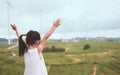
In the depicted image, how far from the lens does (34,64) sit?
5.26 m

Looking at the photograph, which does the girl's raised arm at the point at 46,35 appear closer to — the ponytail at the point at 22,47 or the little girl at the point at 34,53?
the little girl at the point at 34,53

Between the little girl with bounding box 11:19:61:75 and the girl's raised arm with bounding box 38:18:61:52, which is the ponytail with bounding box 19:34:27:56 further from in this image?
the girl's raised arm with bounding box 38:18:61:52

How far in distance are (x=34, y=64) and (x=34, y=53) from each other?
150 millimetres

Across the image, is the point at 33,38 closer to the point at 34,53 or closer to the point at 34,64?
the point at 34,53

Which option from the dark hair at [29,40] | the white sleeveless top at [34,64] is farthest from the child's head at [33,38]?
the white sleeveless top at [34,64]

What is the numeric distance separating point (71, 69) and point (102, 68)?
390 cm

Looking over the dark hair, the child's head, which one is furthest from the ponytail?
the child's head

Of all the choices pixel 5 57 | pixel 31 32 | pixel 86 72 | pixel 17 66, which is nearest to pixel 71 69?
pixel 86 72

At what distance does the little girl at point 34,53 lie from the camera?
5238 millimetres

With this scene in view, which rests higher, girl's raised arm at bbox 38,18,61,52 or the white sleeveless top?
girl's raised arm at bbox 38,18,61,52

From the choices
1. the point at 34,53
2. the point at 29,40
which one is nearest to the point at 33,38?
the point at 29,40

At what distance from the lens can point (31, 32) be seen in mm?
5348

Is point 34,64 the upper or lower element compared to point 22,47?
lower

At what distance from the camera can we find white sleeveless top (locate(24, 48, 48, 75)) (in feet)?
17.1
